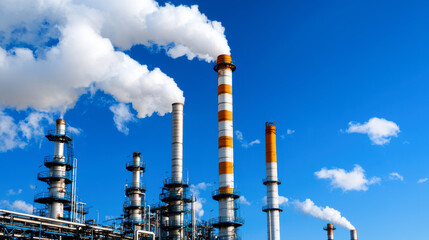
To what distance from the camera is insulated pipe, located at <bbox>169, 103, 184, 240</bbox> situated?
161ft

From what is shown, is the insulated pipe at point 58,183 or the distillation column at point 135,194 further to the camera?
the distillation column at point 135,194

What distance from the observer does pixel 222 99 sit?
4850 centimetres

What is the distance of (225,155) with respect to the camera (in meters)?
47.4

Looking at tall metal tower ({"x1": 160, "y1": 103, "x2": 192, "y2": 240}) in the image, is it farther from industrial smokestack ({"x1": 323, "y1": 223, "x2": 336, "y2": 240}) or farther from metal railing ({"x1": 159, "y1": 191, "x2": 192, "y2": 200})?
industrial smokestack ({"x1": 323, "y1": 223, "x2": 336, "y2": 240})

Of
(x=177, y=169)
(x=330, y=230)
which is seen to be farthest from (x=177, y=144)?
(x=330, y=230)

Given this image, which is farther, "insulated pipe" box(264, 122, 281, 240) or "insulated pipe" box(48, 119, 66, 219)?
"insulated pipe" box(264, 122, 281, 240)

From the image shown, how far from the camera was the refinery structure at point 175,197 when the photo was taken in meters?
42.9

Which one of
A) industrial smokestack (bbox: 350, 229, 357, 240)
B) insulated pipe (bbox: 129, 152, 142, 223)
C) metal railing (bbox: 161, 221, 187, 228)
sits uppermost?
insulated pipe (bbox: 129, 152, 142, 223)

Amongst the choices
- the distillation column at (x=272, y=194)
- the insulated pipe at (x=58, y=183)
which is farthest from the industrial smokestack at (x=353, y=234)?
the insulated pipe at (x=58, y=183)

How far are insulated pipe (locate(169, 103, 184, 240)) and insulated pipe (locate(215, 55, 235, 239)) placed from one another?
4704mm

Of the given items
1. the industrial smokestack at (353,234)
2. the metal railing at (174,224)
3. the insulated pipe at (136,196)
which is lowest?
the metal railing at (174,224)

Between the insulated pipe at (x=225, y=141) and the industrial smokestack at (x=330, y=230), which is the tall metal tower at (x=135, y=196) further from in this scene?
the industrial smokestack at (x=330, y=230)

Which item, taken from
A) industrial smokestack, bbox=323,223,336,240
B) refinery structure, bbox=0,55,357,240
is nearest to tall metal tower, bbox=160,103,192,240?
refinery structure, bbox=0,55,357,240

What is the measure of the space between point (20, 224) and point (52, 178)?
42.6ft
